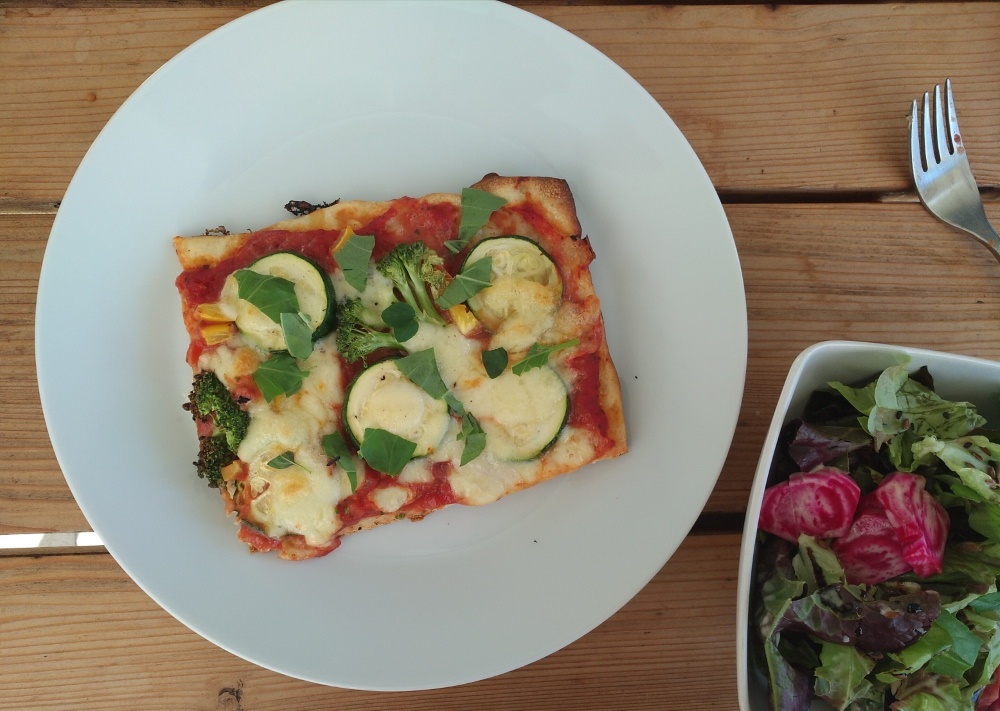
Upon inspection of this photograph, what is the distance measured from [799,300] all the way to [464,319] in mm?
1667

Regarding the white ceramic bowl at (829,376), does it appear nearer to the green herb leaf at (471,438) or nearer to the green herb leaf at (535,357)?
the green herb leaf at (535,357)

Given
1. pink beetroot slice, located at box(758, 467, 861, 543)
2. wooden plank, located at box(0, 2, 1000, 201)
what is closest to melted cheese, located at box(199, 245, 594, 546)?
pink beetroot slice, located at box(758, 467, 861, 543)

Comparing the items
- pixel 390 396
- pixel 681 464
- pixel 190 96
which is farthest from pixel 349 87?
pixel 681 464

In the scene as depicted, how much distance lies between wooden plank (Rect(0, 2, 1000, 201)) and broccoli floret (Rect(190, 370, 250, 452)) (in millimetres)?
1389

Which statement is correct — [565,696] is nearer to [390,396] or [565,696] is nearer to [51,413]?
[390,396]

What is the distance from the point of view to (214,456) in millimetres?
2877

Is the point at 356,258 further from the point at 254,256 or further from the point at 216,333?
the point at 216,333

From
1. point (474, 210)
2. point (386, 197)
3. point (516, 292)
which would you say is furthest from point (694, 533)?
point (386, 197)

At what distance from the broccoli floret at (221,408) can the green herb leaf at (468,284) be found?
94 cm

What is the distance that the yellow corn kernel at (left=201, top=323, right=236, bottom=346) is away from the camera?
2852mm

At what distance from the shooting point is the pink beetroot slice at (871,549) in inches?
93.3

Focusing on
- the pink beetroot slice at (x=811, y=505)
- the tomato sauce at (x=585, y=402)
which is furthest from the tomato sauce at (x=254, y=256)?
the pink beetroot slice at (x=811, y=505)

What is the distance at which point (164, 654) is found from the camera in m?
3.27

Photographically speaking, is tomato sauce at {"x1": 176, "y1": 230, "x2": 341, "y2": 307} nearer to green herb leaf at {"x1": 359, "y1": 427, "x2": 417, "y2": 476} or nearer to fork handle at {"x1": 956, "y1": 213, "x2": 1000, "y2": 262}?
green herb leaf at {"x1": 359, "y1": 427, "x2": 417, "y2": 476}
